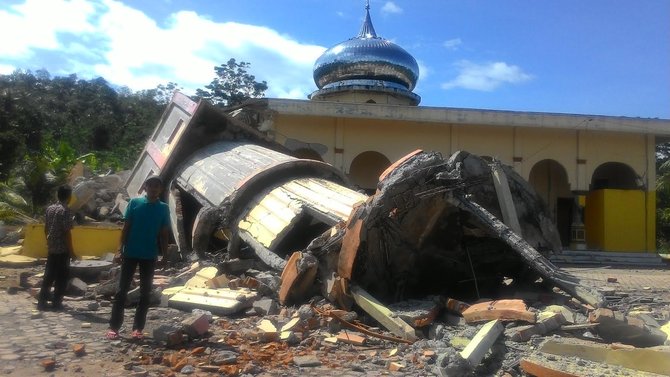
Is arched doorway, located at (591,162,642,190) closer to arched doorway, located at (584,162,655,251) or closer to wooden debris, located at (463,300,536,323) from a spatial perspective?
arched doorway, located at (584,162,655,251)

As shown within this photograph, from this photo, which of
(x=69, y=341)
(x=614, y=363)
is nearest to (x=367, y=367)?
(x=614, y=363)

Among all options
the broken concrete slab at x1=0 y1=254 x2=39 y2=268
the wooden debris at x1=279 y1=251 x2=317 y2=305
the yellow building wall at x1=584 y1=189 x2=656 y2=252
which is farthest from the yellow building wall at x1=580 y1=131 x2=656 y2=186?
the broken concrete slab at x1=0 y1=254 x2=39 y2=268

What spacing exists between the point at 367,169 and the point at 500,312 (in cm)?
1312

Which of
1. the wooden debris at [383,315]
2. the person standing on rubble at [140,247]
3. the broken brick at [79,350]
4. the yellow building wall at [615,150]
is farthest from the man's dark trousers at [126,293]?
the yellow building wall at [615,150]

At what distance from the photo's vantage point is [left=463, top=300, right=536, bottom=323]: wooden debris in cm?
467

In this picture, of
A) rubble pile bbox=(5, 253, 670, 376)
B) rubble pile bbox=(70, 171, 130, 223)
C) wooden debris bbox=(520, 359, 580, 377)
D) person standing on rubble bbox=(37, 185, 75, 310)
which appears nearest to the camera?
wooden debris bbox=(520, 359, 580, 377)

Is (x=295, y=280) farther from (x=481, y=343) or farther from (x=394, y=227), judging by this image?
(x=481, y=343)

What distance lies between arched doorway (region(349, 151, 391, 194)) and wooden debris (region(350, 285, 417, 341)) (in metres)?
12.2

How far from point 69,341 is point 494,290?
4199 mm

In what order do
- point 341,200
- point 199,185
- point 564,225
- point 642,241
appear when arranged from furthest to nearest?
point 564,225
point 642,241
point 199,185
point 341,200

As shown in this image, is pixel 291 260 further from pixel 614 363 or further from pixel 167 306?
pixel 614 363

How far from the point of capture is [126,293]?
4.77 metres

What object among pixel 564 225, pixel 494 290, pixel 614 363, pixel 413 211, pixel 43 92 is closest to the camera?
pixel 614 363

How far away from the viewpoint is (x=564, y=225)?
723 inches
